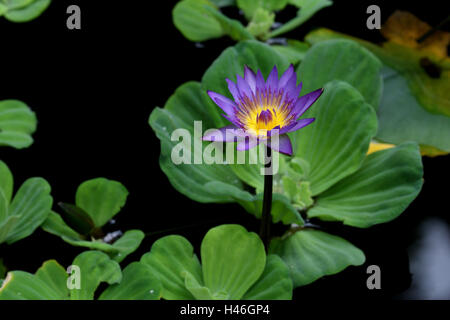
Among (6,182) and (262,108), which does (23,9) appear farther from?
(262,108)

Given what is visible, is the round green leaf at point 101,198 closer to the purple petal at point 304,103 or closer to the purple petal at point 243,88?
the purple petal at point 243,88

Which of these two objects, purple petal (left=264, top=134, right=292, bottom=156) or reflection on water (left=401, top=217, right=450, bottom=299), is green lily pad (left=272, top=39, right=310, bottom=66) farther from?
purple petal (left=264, top=134, right=292, bottom=156)

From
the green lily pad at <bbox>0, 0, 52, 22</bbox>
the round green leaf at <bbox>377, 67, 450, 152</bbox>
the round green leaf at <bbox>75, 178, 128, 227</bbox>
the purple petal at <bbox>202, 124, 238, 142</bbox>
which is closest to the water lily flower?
the purple petal at <bbox>202, 124, 238, 142</bbox>

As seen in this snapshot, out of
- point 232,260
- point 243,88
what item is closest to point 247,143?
point 243,88

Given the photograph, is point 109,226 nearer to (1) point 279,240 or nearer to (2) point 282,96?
(1) point 279,240

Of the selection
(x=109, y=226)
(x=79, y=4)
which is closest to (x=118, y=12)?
(x=79, y=4)
